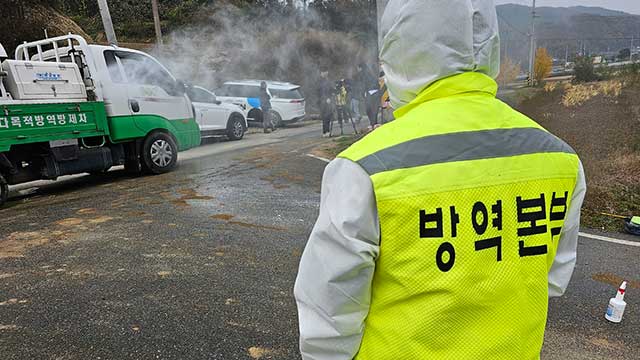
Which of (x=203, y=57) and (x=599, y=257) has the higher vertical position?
(x=203, y=57)

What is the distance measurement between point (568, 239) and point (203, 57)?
1801 cm

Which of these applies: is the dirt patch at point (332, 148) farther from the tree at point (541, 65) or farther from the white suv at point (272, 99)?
the tree at point (541, 65)

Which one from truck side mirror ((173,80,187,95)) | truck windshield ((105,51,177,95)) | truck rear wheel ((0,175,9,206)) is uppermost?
truck windshield ((105,51,177,95))

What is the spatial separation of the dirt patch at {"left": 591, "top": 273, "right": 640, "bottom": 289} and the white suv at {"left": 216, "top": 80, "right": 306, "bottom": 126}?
44.1 ft

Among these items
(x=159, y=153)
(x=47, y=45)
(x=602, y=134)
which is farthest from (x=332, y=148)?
(x=47, y=45)

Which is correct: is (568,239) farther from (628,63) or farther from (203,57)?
(628,63)

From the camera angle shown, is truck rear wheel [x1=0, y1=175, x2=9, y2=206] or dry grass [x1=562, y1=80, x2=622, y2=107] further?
dry grass [x1=562, y1=80, x2=622, y2=107]

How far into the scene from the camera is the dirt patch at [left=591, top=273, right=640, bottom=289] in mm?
3401

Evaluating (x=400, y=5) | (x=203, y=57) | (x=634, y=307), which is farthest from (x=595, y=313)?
(x=203, y=57)

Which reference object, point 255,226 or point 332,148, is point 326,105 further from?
point 255,226

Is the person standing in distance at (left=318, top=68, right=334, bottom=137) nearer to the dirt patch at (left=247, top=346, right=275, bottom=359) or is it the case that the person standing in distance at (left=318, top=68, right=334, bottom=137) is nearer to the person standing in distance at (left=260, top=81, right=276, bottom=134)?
the person standing in distance at (left=260, top=81, right=276, bottom=134)

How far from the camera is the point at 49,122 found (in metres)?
6.51

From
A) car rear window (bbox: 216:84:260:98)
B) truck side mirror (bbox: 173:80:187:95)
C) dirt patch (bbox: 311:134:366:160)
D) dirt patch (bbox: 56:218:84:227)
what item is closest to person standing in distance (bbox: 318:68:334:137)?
dirt patch (bbox: 311:134:366:160)

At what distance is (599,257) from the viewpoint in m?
3.95
